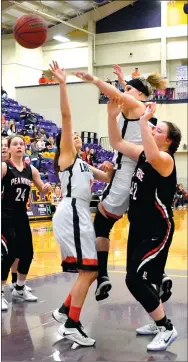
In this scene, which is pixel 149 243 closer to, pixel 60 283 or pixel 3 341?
pixel 3 341

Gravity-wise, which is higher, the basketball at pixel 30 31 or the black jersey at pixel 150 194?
the basketball at pixel 30 31

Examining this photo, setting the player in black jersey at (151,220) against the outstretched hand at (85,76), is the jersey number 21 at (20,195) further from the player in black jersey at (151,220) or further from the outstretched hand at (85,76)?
the outstretched hand at (85,76)

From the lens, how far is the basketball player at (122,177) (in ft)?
9.44

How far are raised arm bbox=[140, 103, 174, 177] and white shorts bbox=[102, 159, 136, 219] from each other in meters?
0.34

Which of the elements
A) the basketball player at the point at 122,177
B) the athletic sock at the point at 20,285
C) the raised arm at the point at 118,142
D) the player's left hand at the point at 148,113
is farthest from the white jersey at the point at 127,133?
the athletic sock at the point at 20,285

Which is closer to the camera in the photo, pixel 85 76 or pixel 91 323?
pixel 85 76

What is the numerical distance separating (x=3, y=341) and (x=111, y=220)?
0.90 metres

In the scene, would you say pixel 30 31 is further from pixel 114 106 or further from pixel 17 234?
pixel 17 234

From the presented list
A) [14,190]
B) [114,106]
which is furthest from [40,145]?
[114,106]

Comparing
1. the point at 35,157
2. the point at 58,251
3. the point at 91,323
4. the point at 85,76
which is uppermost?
the point at 85,76

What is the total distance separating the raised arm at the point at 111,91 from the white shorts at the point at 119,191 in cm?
31

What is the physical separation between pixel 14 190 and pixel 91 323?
3.31 feet

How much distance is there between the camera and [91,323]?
3.15m

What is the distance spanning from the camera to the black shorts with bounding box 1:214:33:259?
3354 millimetres
